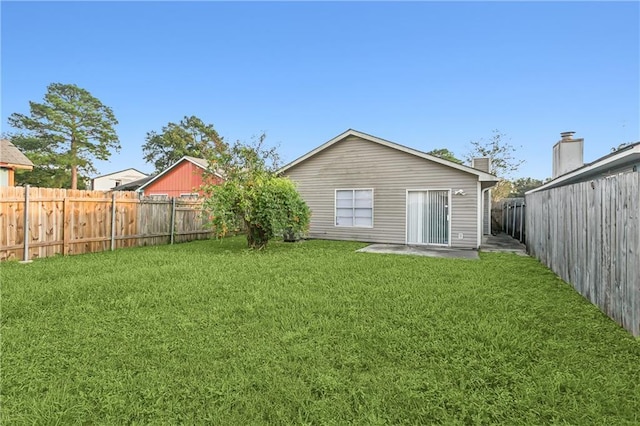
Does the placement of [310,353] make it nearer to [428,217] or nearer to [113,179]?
[428,217]

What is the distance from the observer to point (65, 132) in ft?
99.3

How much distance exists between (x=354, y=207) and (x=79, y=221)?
882 centimetres

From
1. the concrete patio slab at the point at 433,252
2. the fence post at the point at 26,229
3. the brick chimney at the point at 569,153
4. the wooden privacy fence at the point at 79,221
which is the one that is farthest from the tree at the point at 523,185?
the fence post at the point at 26,229

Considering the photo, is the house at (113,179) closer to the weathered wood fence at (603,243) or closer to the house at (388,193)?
the house at (388,193)

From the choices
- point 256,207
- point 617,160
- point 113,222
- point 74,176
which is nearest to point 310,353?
point 617,160

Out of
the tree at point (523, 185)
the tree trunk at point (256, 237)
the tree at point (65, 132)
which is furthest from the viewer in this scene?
the tree at point (523, 185)

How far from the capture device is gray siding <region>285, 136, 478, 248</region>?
434 inches

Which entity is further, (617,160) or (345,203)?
(345,203)

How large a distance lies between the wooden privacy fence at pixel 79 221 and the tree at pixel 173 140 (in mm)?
31245

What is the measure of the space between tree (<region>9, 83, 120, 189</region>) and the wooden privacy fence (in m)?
24.4

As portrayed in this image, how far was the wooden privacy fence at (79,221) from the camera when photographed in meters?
7.65

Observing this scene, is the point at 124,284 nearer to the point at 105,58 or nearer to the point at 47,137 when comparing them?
the point at 105,58

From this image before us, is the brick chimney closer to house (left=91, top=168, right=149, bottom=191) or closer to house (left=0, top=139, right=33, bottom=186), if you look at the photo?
house (left=0, top=139, right=33, bottom=186)

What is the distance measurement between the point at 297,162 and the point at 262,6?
5840 mm
